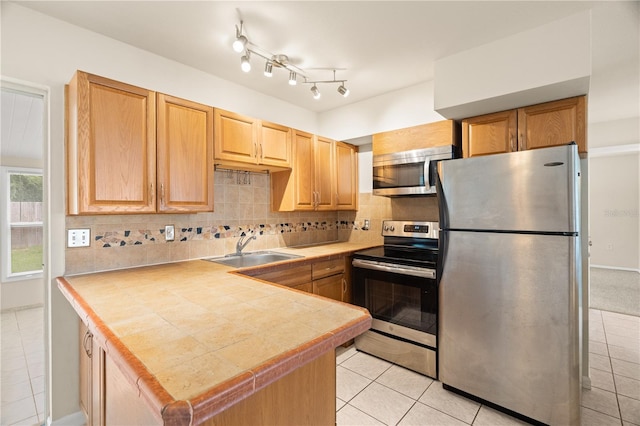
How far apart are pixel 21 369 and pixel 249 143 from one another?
2.72m

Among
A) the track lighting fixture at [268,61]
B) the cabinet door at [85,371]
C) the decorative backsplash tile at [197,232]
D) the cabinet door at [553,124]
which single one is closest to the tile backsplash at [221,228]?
the decorative backsplash tile at [197,232]

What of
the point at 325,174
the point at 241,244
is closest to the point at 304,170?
the point at 325,174

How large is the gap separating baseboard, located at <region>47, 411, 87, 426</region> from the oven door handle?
2209mm

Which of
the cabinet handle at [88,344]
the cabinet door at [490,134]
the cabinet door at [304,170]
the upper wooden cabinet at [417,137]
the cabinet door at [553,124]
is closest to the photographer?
the cabinet handle at [88,344]

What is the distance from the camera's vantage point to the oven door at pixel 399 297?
2.33 metres

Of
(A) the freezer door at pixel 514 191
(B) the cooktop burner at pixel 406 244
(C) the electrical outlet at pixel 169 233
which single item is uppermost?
(A) the freezer door at pixel 514 191

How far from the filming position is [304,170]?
9.86 feet

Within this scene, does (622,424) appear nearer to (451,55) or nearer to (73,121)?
(451,55)

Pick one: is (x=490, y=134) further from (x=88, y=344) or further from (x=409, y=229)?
(x=88, y=344)

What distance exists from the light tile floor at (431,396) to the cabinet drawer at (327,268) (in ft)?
2.47

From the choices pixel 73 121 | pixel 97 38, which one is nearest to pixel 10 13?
pixel 97 38

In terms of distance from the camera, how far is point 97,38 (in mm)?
1981

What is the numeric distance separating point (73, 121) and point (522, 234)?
277 cm

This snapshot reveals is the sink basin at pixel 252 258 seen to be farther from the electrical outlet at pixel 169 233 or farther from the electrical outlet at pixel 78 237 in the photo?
the electrical outlet at pixel 78 237
